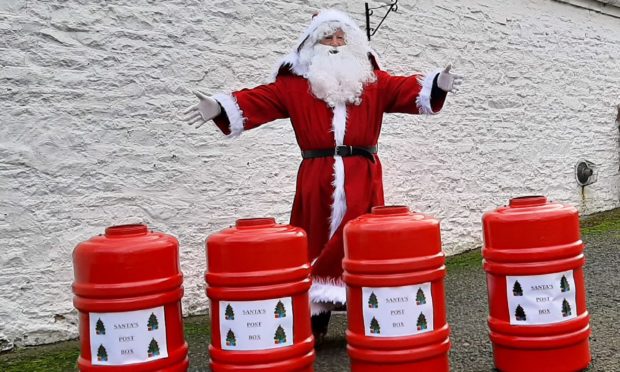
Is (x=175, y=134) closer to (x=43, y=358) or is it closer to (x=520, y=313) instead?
(x=43, y=358)

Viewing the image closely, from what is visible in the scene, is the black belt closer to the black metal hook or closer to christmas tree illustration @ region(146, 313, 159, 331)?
christmas tree illustration @ region(146, 313, 159, 331)

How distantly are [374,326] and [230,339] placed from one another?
0.53 metres

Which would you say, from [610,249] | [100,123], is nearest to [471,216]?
[610,249]

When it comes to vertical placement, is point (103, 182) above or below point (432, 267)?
above

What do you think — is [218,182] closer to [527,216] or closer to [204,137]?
[204,137]

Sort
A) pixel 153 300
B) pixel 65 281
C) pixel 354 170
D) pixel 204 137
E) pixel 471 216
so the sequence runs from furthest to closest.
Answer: pixel 471 216 < pixel 204 137 < pixel 65 281 < pixel 354 170 < pixel 153 300

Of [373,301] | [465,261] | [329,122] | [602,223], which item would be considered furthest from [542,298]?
[602,223]

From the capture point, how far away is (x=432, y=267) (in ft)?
7.68

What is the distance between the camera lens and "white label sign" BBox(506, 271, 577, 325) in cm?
242

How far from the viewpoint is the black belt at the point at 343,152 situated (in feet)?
10.5

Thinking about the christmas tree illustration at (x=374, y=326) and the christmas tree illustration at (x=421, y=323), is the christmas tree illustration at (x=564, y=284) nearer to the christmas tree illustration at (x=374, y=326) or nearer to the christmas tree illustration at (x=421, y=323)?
the christmas tree illustration at (x=421, y=323)

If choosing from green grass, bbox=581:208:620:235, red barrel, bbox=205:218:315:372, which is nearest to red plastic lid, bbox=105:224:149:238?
red barrel, bbox=205:218:315:372

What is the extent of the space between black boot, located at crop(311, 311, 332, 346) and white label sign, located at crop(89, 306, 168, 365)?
1.13 metres

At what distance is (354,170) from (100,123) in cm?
Result: 177
